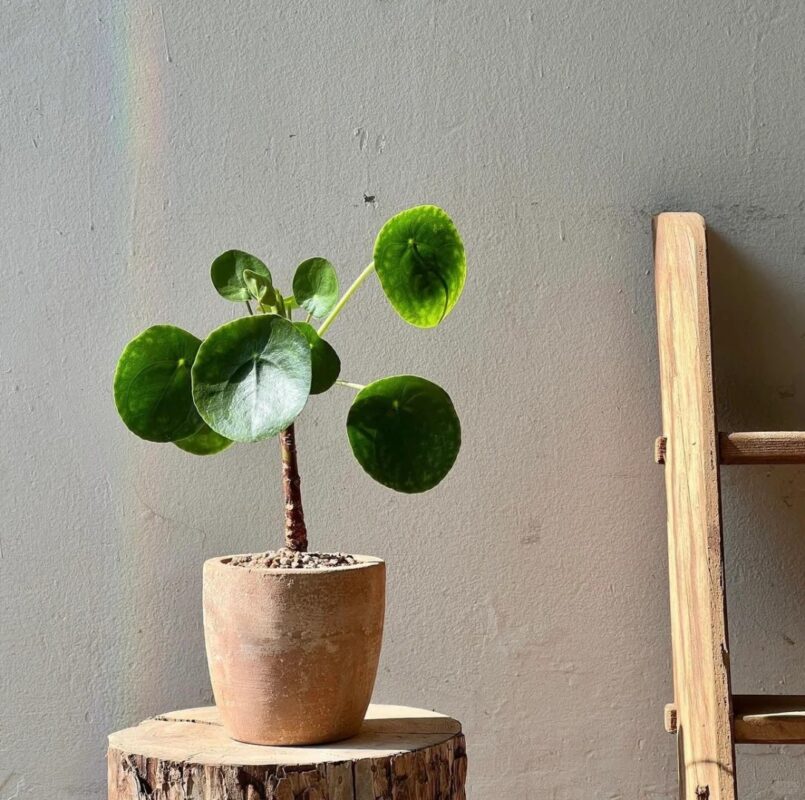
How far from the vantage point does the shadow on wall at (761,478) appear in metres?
1.29

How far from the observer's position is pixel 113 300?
4.47 ft

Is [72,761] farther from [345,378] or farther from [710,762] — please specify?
[710,762]

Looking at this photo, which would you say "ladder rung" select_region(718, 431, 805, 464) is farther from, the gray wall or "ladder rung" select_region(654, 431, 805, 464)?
the gray wall

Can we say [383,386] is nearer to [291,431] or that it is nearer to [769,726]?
[291,431]

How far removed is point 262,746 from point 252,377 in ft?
1.15

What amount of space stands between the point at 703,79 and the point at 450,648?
2.54ft

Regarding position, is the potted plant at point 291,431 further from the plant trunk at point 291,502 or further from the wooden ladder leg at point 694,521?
the wooden ladder leg at point 694,521

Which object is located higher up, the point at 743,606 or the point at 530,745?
the point at 743,606

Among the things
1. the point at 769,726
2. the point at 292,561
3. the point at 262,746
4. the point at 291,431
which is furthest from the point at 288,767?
the point at 769,726

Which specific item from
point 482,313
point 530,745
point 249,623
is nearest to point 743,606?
point 530,745

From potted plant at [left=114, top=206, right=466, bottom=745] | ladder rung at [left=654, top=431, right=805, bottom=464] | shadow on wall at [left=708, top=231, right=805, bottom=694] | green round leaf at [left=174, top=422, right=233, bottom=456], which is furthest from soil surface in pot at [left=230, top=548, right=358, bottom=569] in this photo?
shadow on wall at [left=708, top=231, right=805, bottom=694]

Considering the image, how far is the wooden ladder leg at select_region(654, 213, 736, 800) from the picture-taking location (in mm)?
992

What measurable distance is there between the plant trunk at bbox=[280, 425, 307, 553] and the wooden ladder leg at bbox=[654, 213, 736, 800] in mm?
394

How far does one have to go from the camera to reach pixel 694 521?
42.1 inches
